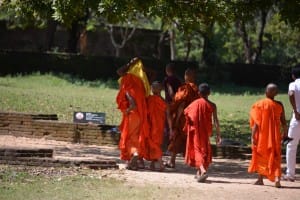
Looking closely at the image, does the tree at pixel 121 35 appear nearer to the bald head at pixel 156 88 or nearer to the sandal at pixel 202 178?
the bald head at pixel 156 88

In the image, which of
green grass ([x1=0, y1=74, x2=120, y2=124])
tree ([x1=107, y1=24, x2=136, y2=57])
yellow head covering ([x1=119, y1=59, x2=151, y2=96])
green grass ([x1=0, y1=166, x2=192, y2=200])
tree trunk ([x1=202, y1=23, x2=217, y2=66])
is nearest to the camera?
green grass ([x1=0, y1=166, x2=192, y2=200])

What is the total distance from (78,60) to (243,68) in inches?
355

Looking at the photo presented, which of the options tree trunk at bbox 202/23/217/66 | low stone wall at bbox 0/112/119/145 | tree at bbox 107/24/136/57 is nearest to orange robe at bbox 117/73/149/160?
low stone wall at bbox 0/112/119/145

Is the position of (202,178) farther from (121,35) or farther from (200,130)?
(121,35)

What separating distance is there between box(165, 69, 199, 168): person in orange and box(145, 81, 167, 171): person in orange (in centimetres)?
18

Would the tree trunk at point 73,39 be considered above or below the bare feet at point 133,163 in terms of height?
above

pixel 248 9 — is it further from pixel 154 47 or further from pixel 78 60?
pixel 154 47

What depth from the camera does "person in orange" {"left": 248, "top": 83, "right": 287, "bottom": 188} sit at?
9.84 meters

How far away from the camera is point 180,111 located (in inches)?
440

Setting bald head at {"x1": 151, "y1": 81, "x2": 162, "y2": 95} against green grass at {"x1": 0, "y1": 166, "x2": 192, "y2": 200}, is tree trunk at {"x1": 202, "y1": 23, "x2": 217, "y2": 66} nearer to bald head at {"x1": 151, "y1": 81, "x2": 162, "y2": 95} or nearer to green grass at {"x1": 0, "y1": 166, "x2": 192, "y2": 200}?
bald head at {"x1": 151, "y1": 81, "x2": 162, "y2": 95}

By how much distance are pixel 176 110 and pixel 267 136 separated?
6.17ft

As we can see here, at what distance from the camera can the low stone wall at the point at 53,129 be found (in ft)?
45.8

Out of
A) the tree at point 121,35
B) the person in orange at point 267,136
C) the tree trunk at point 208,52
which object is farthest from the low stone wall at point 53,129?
the tree at point 121,35

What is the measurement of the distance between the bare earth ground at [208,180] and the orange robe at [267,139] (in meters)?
0.30
